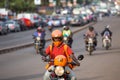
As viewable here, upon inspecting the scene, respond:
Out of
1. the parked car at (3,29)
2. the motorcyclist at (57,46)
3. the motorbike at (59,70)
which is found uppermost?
the motorcyclist at (57,46)

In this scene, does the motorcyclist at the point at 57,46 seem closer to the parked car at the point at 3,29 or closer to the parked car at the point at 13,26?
the parked car at the point at 3,29

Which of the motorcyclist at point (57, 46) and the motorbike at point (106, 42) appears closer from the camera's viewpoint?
the motorcyclist at point (57, 46)

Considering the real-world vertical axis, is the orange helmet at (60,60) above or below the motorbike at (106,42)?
above

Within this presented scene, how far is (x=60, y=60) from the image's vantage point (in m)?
8.88

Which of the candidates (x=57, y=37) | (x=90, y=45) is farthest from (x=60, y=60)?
Result: (x=90, y=45)

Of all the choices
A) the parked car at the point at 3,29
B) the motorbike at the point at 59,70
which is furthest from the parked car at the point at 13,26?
the motorbike at the point at 59,70

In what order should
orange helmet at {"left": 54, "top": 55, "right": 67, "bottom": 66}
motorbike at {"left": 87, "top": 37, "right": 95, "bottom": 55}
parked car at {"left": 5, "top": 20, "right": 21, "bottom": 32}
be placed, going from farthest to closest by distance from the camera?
parked car at {"left": 5, "top": 20, "right": 21, "bottom": 32} → motorbike at {"left": 87, "top": 37, "right": 95, "bottom": 55} → orange helmet at {"left": 54, "top": 55, "right": 67, "bottom": 66}

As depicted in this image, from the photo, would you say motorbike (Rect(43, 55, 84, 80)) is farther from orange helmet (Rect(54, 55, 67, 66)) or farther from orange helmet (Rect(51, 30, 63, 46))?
orange helmet (Rect(51, 30, 63, 46))

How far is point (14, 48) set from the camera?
97.6 ft

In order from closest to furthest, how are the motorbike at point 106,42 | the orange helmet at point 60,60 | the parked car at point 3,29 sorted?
the orange helmet at point 60,60 → the motorbike at point 106,42 → the parked car at point 3,29

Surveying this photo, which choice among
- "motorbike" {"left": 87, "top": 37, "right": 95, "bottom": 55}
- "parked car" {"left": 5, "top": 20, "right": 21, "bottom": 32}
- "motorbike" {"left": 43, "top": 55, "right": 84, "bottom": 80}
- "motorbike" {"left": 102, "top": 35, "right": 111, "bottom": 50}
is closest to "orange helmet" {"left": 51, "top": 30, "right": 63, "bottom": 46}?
"motorbike" {"left": 43, "top": 55, "right": 84, "bottom": 80}

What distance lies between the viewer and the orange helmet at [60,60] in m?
8.87

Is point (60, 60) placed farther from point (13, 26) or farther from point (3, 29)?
point (13, 26)

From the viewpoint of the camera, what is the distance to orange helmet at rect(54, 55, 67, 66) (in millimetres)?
8866
